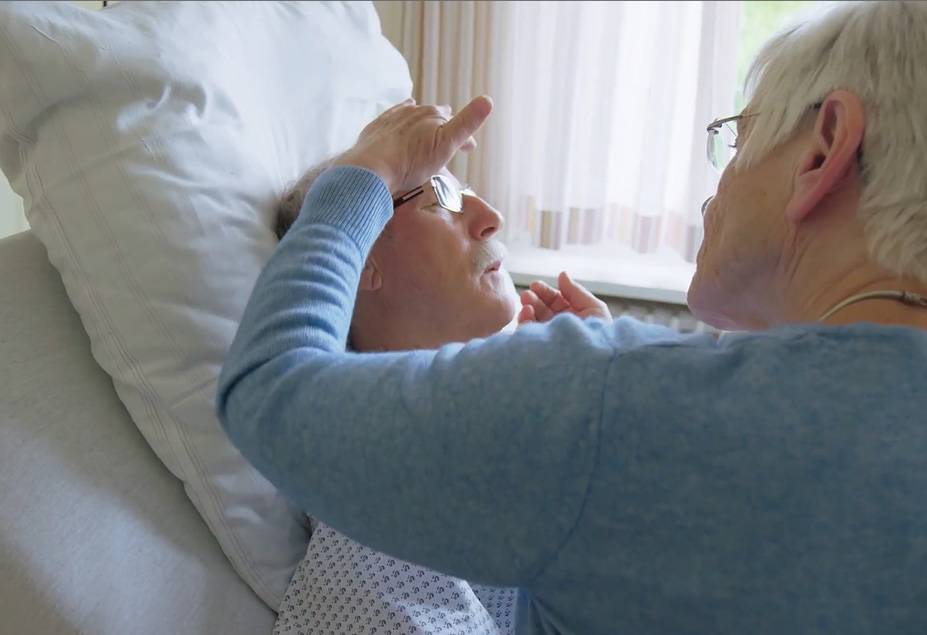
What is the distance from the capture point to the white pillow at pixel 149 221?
1.05m

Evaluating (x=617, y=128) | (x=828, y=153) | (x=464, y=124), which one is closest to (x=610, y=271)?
(x=617, y=128)

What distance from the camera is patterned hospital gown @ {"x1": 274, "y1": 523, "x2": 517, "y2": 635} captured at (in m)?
1.00

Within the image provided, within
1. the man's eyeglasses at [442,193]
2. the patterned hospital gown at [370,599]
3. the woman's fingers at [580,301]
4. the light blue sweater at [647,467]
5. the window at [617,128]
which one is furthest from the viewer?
the window at [617,128]

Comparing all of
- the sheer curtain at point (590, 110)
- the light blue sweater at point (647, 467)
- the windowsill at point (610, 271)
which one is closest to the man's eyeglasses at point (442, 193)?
the light blue sweater at point (647, 467)

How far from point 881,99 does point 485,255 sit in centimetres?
69

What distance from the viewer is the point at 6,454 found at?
933 mm

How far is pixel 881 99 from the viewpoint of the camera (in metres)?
0.69

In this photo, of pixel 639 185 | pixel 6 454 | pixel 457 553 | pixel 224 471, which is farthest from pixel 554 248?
pixel 457 553

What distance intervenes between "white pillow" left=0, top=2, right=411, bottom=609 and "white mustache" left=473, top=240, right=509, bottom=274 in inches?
12.2

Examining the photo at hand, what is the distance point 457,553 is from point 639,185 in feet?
5.82

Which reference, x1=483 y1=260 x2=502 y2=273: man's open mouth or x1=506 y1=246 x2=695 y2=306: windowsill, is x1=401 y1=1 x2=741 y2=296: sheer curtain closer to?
x1=506 y1=246 x2=695 y2=306: windowsill

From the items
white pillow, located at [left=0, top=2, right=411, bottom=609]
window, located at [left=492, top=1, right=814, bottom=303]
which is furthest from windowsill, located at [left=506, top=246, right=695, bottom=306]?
white pillow, located at [left=0, top=2, right=411, bottom=609]

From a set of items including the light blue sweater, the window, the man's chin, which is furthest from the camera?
the window

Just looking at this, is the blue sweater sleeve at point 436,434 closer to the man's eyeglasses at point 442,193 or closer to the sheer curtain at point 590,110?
the man's eyeglasses at point 442,193
